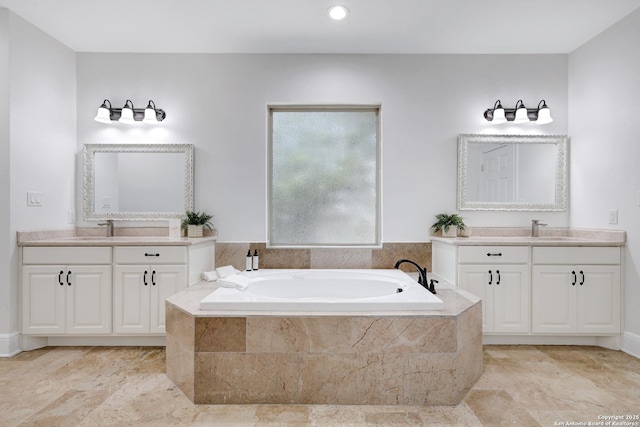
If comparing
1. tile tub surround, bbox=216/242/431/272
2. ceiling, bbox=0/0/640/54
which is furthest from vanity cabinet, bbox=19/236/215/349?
ceiling, bbox=0/0/640/54

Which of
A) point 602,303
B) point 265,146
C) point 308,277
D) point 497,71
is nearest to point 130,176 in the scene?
point 265,146

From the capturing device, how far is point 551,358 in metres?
2.59

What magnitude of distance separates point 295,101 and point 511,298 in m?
2.43

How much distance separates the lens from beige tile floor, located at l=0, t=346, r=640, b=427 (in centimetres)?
181

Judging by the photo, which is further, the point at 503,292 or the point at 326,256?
the point at 326,256

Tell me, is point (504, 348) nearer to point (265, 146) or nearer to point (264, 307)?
point (264, 307)

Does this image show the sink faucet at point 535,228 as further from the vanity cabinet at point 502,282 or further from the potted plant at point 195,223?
the potted plant at point 195,223

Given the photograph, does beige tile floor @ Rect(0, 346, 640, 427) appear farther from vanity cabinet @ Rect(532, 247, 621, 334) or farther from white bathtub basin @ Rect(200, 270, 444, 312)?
white bathtub basin @ Rect(200, 270, 444, 312)

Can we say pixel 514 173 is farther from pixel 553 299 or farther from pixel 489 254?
pixel 553 299

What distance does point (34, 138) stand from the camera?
2811 mm

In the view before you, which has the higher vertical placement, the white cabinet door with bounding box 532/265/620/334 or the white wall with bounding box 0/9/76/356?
the white wall with bounding box 0/9/76/356

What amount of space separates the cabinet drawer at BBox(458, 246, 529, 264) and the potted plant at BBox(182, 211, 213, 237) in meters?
2.14

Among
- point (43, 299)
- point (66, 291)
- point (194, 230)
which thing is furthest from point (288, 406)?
point (43, 299)

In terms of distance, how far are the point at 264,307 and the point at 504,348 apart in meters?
2.00
